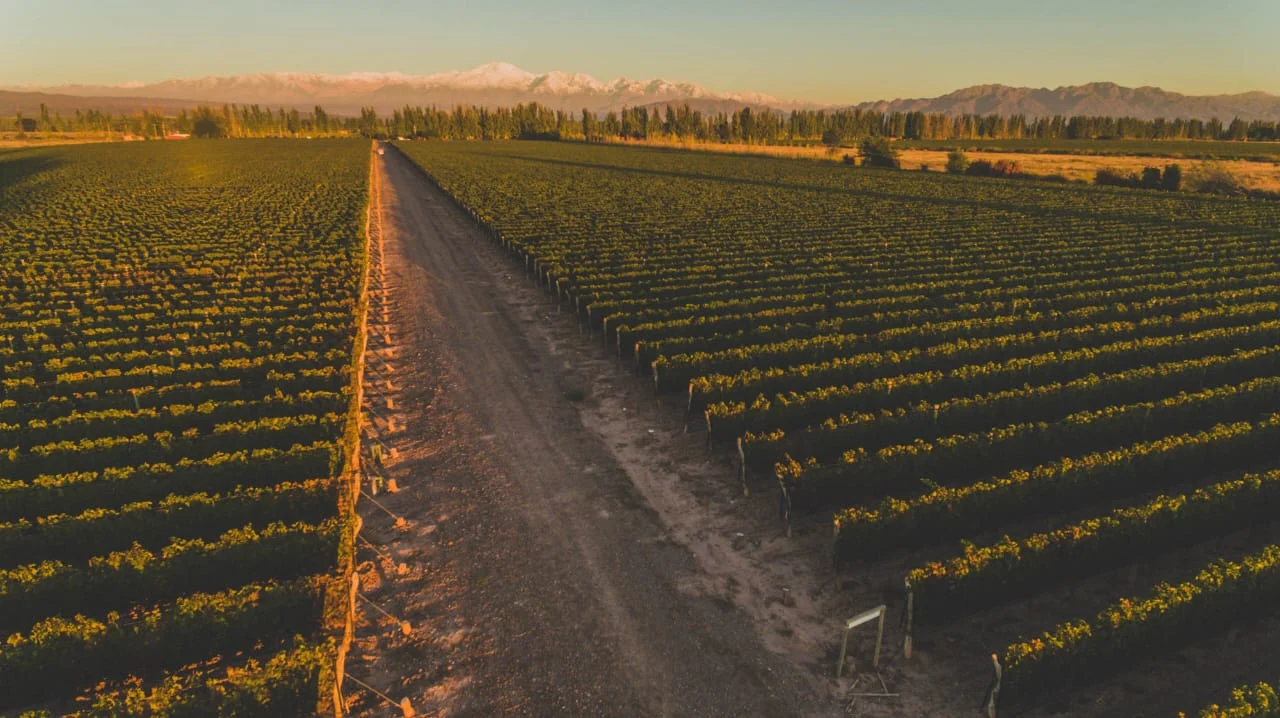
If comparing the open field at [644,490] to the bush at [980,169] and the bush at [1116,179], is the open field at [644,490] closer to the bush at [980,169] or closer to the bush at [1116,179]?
the bush at [1116,179]

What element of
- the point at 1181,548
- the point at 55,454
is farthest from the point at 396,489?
the point at 1181,548

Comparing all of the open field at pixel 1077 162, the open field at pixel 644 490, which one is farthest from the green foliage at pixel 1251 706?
the open field at pixel 1077 162

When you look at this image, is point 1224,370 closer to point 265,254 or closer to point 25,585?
point 25,585

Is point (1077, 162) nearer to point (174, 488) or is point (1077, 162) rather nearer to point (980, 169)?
Result: point (980, 169)

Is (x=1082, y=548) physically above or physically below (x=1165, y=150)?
below

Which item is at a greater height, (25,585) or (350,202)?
(350,202)

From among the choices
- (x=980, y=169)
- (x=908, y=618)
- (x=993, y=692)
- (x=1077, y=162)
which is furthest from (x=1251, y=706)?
(x=1077, y=162)
